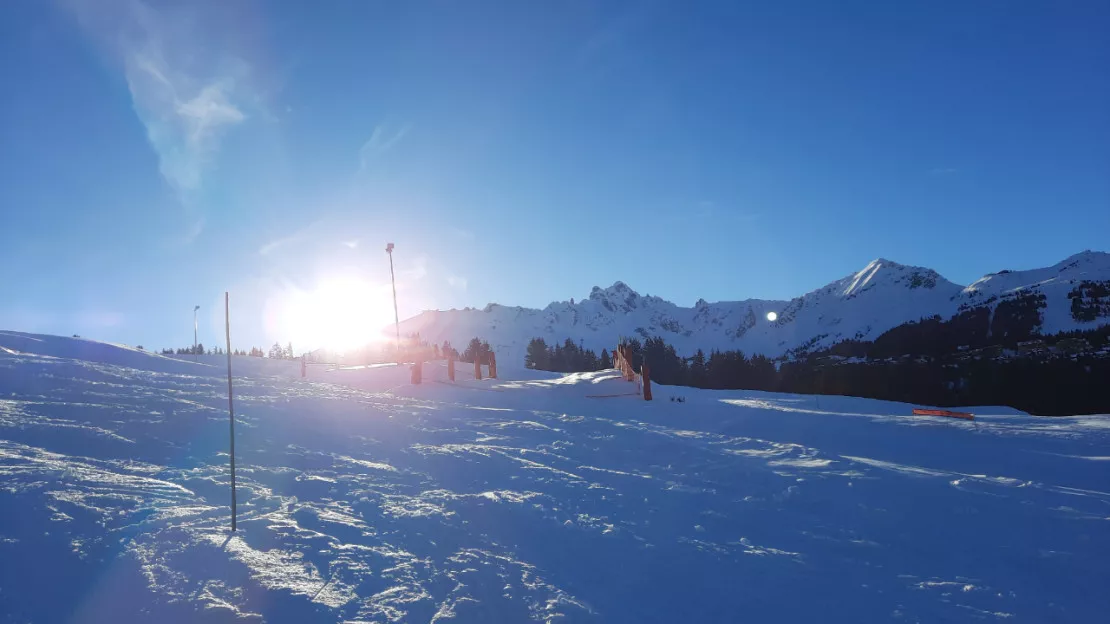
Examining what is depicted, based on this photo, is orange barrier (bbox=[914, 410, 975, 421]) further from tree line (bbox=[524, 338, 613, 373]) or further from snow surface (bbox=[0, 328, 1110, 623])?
tree line (bbox=[524, 338, 613, 373])

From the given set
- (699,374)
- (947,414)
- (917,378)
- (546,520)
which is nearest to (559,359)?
(699,374)

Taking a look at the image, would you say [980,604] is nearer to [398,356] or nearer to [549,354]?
[398,356]

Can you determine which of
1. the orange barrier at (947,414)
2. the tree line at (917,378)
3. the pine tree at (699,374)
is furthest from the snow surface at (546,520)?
the pine tree at (699,374)

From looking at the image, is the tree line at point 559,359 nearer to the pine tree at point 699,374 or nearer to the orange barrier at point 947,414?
the pine tree at point 699,374

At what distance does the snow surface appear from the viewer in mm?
5000

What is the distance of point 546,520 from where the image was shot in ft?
23.5

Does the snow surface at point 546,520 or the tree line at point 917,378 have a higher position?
the snow surface at point 546,520

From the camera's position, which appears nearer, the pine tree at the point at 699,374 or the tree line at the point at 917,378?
the tree line at the point at 917,378

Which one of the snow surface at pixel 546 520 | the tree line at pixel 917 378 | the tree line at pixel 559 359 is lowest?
the tree line at pixel 917 378

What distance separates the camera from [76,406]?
11.6m

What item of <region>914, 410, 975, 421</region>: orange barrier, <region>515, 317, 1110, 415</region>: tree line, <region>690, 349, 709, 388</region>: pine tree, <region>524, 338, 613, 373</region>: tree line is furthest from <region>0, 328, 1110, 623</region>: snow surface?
<region>524, 338, 613, 373</region>: tree line

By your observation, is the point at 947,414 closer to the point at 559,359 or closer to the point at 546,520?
the point at 546,520

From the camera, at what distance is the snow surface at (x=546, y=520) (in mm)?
5000

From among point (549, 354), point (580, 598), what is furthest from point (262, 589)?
point (549, 354)
